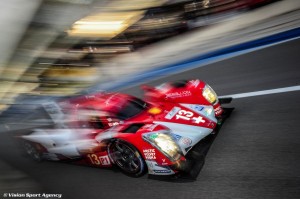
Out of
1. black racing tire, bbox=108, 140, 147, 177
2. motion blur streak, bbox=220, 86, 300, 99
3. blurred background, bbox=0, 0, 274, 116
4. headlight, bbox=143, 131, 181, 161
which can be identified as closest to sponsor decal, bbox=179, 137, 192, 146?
headlight, bbox=143, 131, 181, 161

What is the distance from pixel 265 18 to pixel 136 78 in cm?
531

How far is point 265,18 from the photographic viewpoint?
11.0 m

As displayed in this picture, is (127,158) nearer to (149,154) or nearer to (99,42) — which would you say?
(149,154)

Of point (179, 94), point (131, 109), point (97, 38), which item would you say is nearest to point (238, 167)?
point (179, 94)

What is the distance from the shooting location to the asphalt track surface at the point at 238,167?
3574mm

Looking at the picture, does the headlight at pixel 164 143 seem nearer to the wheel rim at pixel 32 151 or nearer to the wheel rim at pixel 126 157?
the wheel rim at pixel 126 157

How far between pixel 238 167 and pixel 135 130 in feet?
4.87

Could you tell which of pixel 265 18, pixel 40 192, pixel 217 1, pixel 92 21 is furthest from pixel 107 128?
pixel 92 21

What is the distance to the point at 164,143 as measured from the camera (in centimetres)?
393

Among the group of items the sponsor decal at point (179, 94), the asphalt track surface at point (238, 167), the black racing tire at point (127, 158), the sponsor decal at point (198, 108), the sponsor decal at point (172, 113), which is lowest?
the asphalt track surface at point (238, 167)

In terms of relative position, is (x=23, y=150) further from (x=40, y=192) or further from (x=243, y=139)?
(x=243, y=139)

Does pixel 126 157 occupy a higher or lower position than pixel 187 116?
lower

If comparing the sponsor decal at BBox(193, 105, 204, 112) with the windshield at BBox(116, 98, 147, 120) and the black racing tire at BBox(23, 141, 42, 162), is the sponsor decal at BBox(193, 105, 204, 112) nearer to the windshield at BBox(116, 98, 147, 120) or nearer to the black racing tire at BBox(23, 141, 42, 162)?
the windshield at BBox(116, 98, 147, 120)

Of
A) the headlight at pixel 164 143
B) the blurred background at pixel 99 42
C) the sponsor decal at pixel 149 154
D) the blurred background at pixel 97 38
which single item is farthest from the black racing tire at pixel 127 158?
the blurred background at pixel 99 42
